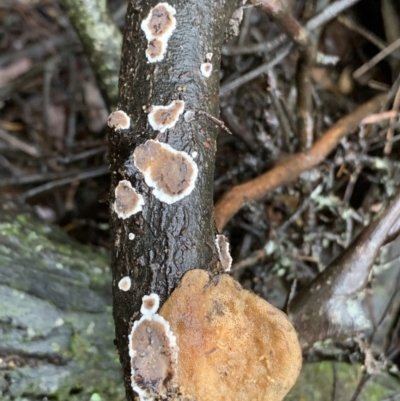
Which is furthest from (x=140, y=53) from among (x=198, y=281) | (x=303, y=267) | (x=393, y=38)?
(x=393, y=38)

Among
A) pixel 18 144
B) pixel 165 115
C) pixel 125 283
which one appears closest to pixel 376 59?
pixel 165 115

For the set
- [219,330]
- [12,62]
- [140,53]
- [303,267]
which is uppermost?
[12,62]

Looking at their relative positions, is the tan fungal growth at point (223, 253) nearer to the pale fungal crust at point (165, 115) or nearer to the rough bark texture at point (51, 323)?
the pale fungal crust at point (165, 115)

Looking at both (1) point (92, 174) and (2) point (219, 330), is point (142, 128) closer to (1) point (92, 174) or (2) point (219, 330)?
(2) point (219, 330)

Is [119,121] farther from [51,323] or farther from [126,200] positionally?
[51,323]

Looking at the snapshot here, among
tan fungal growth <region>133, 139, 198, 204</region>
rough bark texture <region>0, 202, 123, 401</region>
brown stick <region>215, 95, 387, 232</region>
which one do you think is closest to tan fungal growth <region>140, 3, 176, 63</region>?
tan fungal growth <region>133, 139, 198, 204</region>
